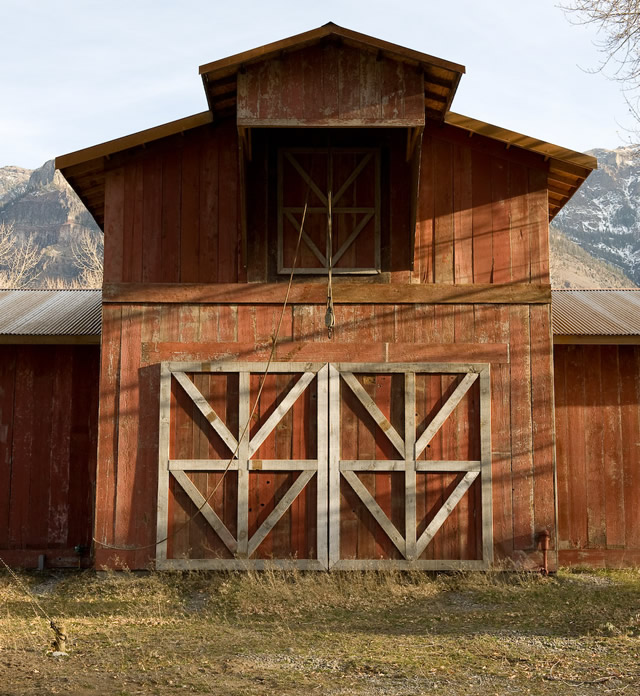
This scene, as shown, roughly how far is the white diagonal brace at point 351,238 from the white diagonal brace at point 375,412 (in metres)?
1.61

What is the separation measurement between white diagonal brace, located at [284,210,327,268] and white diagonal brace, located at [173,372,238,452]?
2.41 metres

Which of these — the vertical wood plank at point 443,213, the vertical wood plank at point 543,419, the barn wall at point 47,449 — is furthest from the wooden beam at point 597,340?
the barn wall at point 47,449

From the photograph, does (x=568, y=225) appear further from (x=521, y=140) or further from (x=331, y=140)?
(x=331, y=140)

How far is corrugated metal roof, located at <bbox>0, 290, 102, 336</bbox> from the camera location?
12.3 m

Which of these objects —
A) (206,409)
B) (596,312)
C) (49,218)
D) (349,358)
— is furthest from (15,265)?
(49,218)

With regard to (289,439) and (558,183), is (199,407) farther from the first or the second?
(558,183)

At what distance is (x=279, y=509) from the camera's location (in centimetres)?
1077

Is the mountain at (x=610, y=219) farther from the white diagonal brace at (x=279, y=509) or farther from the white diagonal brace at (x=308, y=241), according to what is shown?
the white diagonal brace at (x=279, y=509)

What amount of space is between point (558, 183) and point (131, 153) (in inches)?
240

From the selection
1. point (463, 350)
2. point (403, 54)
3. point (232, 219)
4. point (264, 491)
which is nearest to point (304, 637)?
point (264, 491)

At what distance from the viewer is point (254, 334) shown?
436 inches

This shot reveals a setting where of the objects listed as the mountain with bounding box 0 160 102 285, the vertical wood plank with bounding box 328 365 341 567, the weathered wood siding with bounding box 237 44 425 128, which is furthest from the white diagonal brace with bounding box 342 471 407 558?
the mountain with bounding box 0 160 102 285

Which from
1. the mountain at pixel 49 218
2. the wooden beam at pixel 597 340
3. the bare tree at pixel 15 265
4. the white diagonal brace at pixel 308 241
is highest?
the mountain at pixel 49 218

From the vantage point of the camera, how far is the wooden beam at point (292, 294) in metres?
11.1
